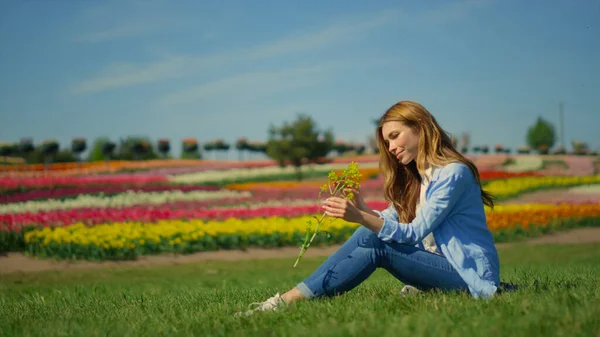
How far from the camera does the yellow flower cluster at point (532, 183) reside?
67.1 ft

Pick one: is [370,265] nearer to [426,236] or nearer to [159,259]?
[426,236]

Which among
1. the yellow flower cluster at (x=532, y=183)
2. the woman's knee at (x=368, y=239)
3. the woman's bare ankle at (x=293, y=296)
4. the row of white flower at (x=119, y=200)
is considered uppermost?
the woman's knee at (x=368, y=239)

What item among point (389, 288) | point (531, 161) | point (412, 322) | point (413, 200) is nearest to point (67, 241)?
point (389, 288)

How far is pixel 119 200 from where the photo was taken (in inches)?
684

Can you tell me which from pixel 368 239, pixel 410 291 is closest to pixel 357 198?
pixel 368 239

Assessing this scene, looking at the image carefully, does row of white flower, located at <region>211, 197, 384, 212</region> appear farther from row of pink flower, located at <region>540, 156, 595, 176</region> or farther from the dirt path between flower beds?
row of pink flower, located at <region>540, 156, 595, 176</region>

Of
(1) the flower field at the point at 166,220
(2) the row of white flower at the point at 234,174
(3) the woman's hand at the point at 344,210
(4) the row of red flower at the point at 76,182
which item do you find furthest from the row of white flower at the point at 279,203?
(3) the woman's hand at the point at 344,210

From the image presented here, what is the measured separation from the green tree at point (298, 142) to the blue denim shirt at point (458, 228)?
72.2 ft

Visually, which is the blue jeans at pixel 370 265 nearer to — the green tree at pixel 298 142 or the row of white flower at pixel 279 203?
the row of white flower at pixel 279 203

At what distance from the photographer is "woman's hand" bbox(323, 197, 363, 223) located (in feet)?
12.1

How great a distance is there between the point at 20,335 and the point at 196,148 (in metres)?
35.5

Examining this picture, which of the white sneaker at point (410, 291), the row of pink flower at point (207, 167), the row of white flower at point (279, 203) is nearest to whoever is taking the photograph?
the white sneaker at point (410, 291)

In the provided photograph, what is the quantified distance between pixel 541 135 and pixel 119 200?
148 feet

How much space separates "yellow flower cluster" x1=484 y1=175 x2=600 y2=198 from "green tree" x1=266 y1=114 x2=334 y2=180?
737 cm
